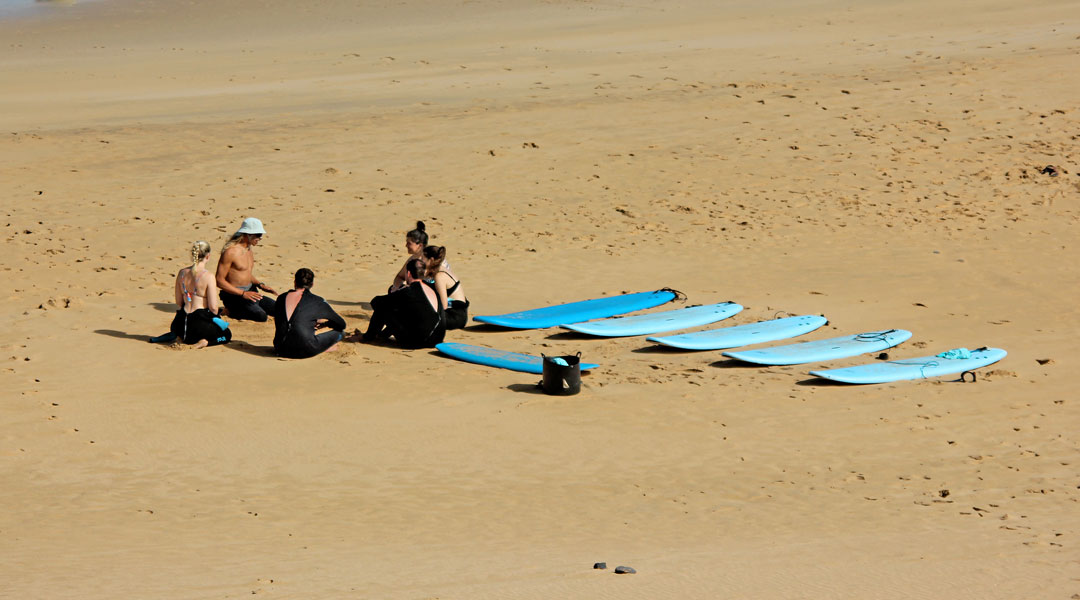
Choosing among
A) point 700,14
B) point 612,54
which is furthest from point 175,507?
point 700,14

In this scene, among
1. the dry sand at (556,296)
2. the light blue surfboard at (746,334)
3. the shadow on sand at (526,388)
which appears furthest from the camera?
the light blue surfboard at (746,334)

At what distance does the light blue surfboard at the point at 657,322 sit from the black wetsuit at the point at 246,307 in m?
2.80

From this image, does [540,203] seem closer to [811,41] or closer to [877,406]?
[877,406]

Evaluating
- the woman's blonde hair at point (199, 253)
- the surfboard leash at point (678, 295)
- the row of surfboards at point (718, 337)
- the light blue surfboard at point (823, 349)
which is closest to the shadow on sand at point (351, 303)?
the row of surfboards at point (718, 337)

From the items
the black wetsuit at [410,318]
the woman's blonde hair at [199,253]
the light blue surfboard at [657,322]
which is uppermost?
the woman's blonde hair at [199,253]

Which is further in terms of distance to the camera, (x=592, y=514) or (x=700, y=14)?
(x=700, y=14)

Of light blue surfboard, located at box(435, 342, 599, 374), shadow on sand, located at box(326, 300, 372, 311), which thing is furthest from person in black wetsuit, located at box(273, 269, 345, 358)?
shadow on sand, located at box(326, 300, 372, 311)

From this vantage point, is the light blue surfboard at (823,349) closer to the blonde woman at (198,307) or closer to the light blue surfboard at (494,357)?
the light blue surfboard at (494,357)

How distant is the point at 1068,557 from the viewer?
6.04m

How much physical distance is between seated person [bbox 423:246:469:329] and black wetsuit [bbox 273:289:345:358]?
40.1 inches

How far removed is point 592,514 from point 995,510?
91.3 inches

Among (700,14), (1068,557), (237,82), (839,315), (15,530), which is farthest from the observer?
(700,14)

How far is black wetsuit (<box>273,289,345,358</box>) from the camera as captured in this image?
1000cm

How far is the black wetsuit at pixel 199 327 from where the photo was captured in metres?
10.3
